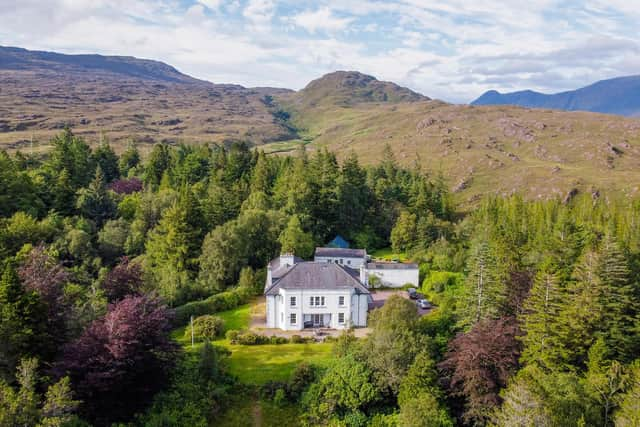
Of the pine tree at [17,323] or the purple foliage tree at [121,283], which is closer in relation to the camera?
the pine tree at [17,323]

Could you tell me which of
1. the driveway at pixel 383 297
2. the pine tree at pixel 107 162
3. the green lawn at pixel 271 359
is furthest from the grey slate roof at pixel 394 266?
the pine tree at pixel 107 162

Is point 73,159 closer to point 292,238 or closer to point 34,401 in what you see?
point 292,238

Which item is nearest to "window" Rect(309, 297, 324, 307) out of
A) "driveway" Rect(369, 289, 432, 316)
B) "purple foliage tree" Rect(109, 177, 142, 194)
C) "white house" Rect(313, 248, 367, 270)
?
"driveway" Rect(369, 289, 432, 316)

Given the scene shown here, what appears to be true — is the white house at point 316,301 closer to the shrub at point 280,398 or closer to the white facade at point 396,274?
the white facade at point 396,274

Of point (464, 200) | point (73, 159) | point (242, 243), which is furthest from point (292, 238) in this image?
point (464, 200)

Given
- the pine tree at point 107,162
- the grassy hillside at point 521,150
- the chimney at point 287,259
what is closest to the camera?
the chimney at point 287,259

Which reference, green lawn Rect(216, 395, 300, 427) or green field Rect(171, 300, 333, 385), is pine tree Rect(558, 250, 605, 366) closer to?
green field Rect(171, 300, 333, 385)
